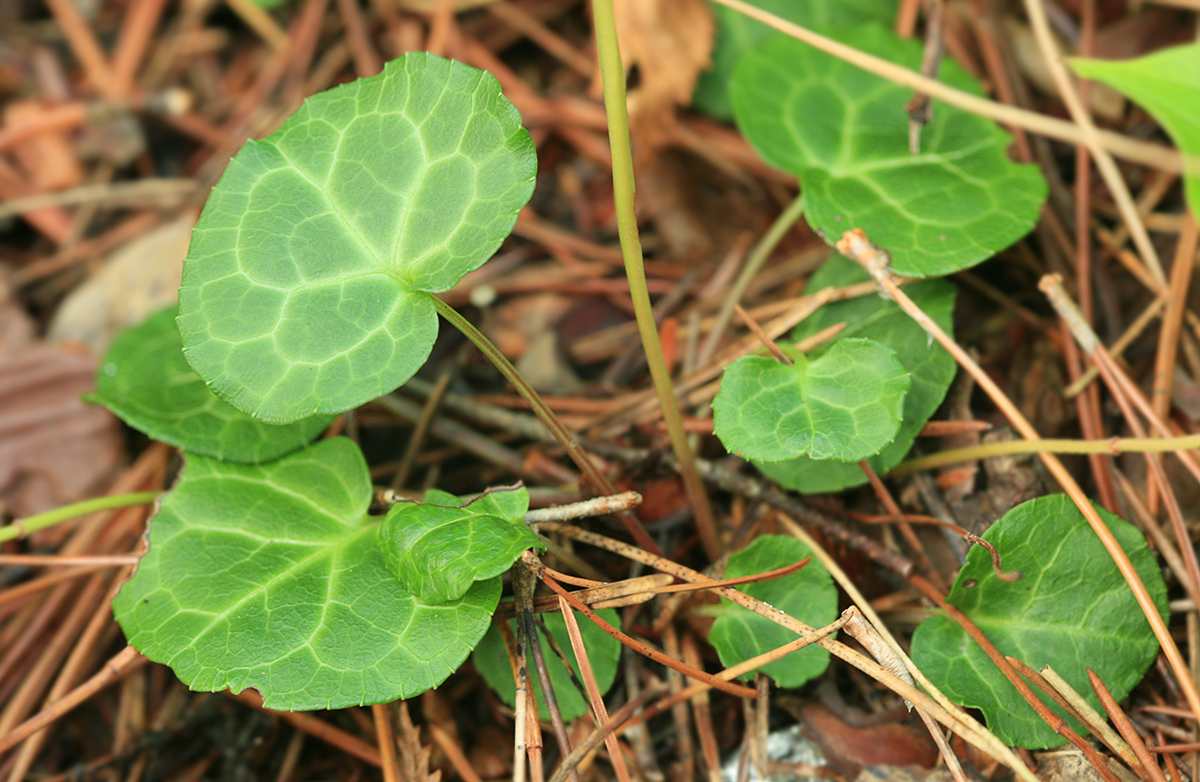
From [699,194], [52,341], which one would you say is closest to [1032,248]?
[699,194]

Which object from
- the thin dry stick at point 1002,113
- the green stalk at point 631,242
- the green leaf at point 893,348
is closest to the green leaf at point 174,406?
the green stalk at point 631,242

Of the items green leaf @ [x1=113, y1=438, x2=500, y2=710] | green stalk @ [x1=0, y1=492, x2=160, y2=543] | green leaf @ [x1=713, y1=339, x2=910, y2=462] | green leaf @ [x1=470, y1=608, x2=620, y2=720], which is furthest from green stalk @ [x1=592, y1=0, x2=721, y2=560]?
green stalk @ [x1=0, y1=492, x2=160, y2=543]

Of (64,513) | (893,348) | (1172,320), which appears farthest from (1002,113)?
(64,513)

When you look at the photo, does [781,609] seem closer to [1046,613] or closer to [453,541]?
[1046,613]

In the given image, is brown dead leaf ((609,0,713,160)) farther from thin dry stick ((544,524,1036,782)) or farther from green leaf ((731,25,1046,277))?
thin dry stick ((544,524,1036,782))

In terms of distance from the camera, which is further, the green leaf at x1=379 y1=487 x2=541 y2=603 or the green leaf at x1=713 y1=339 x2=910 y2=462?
the green leaf at x1=713 y1=339 x2=910 y2=462

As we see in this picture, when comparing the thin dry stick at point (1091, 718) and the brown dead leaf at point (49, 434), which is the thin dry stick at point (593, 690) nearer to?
the thin dry stick at point (1091, 718)
